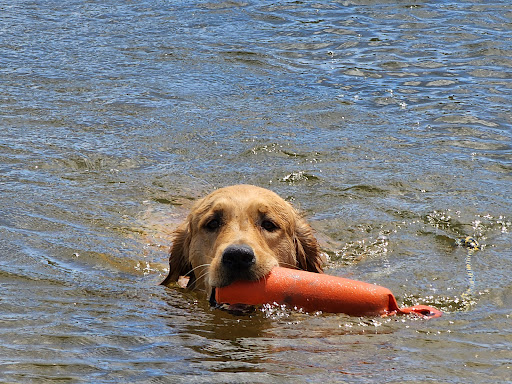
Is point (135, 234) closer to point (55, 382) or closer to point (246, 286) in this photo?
point (246, 286)

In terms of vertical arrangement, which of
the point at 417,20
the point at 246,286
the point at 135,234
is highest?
the point at 417,20

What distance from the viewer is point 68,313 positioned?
5.97 m

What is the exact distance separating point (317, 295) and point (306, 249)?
143 centimetres

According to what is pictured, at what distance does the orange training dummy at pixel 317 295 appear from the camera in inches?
230

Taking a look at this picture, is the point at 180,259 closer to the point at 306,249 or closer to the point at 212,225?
the point at 212,225

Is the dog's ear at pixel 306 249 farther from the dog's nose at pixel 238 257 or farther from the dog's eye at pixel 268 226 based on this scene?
the dog's nose at pixel 238 257

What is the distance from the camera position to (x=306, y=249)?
731 centimetres

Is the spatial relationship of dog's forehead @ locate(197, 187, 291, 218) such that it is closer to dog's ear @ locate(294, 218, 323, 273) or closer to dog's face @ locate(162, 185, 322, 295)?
dog's face @ locate(162, 185, 322, 295)

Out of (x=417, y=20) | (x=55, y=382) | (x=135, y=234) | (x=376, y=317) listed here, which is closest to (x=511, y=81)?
(x=417, y=20)

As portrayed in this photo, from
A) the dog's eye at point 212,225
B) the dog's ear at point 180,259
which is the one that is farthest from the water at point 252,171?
the dog's eye at point 212,225

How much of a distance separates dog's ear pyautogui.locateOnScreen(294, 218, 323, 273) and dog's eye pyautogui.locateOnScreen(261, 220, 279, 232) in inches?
19.4

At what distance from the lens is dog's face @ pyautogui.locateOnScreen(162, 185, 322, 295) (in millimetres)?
5926

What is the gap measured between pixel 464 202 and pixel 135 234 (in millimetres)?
3530

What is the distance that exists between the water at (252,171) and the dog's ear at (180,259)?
0.24 m
